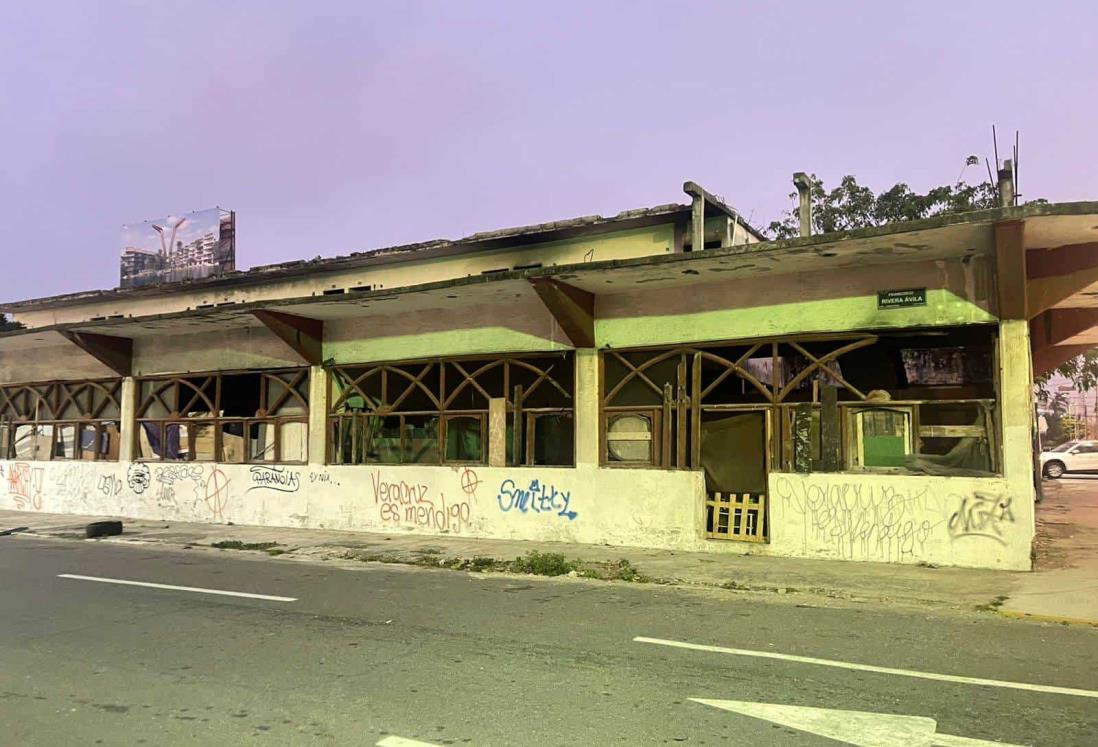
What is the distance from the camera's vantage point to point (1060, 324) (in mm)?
15258

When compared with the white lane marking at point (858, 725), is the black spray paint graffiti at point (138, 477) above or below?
above

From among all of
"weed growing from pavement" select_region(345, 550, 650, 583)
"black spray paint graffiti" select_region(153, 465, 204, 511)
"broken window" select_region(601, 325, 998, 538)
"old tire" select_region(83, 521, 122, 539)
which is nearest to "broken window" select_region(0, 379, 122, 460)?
"black spray paint graffiti" select_region(153, 465, 204, 511)

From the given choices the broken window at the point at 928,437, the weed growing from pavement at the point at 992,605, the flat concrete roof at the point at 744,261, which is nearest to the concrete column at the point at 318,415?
the flat concrete roof at the point at 744,261

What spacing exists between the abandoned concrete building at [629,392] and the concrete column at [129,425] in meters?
0.05

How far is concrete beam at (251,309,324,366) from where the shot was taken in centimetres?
1545

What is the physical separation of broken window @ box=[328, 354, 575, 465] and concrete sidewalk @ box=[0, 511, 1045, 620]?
1.67 meters

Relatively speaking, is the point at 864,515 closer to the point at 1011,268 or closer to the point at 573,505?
the point at 1011,268

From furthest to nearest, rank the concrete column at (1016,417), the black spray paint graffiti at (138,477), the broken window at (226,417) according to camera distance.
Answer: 1. the black spray paint graffiti at (138,477)
2. the broken window at (226,417)
3. the concrete column at (1016,417)

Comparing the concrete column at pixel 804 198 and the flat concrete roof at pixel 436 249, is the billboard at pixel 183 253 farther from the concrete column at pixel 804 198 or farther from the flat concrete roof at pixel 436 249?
the concrete column at pixel 804 198

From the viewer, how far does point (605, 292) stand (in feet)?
43.2

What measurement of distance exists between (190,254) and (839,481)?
2448 cm

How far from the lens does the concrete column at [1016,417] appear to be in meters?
10.1

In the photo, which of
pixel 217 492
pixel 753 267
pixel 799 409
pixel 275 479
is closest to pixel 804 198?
pixel 753 267

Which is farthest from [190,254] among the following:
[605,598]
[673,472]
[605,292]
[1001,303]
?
[1001,303]
